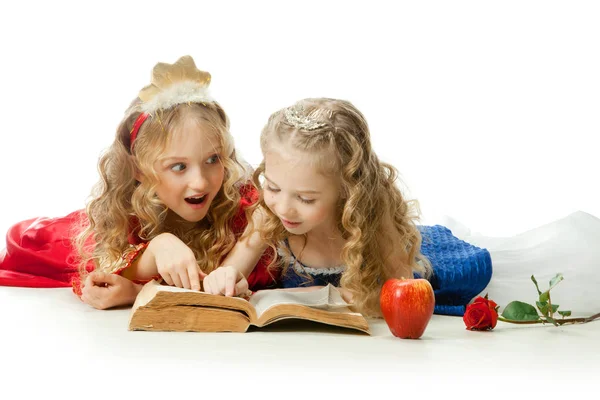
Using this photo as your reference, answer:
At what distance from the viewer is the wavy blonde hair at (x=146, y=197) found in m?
3.28

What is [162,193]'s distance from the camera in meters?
→ 3.33

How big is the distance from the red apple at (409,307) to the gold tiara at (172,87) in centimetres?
115

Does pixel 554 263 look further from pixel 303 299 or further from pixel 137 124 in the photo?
pixel 137 124

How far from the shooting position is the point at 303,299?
2.85m

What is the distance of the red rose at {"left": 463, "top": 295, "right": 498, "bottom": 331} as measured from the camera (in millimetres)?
2752

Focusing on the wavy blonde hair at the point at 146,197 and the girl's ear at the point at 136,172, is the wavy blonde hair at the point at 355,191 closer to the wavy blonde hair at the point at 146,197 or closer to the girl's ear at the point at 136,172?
the wavy blonde hair at the point at 146,197

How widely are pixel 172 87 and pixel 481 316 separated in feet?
4.68

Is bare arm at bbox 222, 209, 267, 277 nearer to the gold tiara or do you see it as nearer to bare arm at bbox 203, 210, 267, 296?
bare arm at bbox 203, 210, 267, 296

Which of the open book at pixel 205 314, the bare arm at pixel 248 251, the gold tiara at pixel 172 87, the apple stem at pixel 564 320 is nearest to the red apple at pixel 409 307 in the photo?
the open book at pixel 205 314

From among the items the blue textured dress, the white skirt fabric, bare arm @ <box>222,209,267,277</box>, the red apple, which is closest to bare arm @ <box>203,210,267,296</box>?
bare arm @ <box>222,209,267,277</box>

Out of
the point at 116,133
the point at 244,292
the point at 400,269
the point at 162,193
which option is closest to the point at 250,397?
the point at 244,292

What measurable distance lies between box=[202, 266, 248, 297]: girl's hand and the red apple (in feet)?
1.62

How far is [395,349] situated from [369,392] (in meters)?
0.45

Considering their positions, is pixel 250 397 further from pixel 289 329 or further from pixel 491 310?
pixel 491 310
